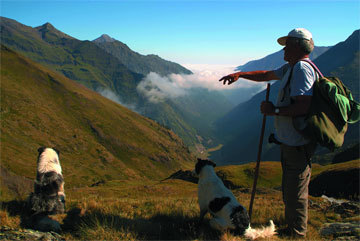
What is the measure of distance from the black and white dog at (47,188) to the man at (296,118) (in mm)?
7773

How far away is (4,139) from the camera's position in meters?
107

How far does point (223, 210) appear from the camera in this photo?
→ 6.82 m

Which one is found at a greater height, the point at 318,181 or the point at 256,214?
the point at 256,214

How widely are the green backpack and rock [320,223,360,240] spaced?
309 centimetres

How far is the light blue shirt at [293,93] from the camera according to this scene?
18.3 feet

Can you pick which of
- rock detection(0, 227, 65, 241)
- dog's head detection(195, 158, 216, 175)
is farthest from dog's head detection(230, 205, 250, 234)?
rock detection(0, 227, 65, 241)

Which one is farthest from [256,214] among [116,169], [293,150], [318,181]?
[116,169]

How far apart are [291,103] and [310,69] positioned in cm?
87

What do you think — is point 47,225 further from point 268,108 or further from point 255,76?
point 255,76

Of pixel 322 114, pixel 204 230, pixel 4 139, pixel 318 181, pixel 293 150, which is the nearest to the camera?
pixel 322 114

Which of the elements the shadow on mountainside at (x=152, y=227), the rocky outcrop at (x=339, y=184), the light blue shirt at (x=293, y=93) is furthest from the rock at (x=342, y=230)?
the rocky outcrop at (x=339, y=184)

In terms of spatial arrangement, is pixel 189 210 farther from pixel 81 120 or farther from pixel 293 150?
pixel 81 120

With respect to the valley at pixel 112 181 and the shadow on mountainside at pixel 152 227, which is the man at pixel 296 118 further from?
the shadow on mountainside at pixel 152 227

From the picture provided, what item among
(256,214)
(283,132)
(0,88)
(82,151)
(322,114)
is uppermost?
(0,88)
